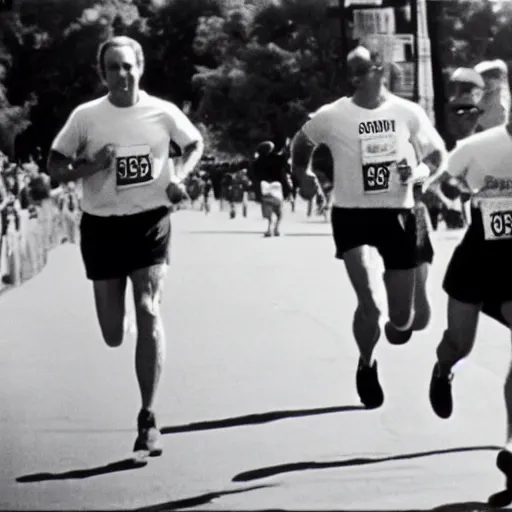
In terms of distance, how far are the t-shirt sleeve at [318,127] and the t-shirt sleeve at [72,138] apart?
2.62ft

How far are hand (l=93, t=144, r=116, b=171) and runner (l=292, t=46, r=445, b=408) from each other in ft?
2.24

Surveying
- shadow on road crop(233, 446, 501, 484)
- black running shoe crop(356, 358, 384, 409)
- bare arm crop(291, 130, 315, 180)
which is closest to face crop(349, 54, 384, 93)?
bare arm crop(291, 130, 315, 180)

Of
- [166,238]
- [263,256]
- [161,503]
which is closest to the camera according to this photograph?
[161,503]

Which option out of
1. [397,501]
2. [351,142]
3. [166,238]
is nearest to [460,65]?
[351,142]

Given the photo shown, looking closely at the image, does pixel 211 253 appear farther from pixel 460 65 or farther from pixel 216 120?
pixel 460 65

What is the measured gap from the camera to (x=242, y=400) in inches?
220

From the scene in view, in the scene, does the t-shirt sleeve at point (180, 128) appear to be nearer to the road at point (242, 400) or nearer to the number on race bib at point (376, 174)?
the road at point (242, 400)

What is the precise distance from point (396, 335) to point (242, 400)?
597 millimetres

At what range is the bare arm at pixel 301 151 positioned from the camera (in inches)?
221

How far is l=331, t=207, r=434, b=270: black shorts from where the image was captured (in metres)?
5.64

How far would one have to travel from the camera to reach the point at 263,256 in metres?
5.95

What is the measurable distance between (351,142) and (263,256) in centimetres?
64

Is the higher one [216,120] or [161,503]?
[216,120]

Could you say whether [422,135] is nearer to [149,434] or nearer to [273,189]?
[273,189]
